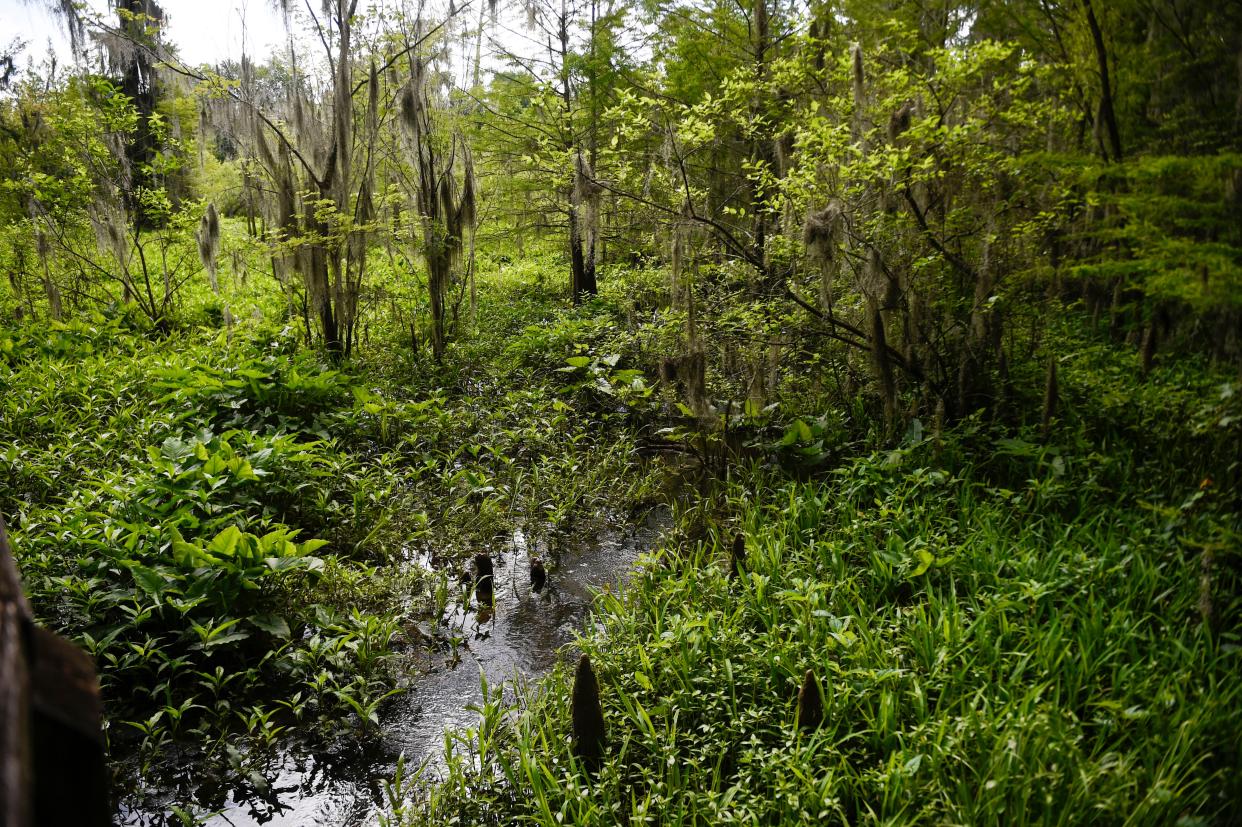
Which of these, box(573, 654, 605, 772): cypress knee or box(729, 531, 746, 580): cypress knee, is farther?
box(729, 531, 746, 580): cypress knee

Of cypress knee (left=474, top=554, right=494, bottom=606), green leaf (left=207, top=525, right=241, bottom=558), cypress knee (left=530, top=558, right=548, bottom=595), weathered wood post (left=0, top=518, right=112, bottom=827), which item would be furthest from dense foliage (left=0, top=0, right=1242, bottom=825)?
weathered wood post (left=0, top=518, right=112, bottom=827)

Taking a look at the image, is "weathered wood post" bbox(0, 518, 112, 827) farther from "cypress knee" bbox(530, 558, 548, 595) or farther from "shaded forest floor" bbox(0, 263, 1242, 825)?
"cypress knee" bbox(530, 558, 548, 595)

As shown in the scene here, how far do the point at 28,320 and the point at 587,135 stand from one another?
8.75m

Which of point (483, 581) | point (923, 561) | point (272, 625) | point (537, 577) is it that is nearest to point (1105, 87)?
point (923, 561)

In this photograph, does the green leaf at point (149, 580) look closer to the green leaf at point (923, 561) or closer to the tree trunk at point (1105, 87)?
the green leaf at point (923, 561)

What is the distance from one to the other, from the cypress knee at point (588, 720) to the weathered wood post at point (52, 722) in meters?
2.57

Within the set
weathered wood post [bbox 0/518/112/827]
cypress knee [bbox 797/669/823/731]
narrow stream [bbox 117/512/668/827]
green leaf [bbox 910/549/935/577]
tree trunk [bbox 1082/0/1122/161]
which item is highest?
tree trunk [bbox 1082/0/1122/161]

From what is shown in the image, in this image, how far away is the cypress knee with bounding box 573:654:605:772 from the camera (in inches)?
120

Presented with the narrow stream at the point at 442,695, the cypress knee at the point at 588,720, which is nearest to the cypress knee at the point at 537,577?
the narrow stream at the point at 442,695

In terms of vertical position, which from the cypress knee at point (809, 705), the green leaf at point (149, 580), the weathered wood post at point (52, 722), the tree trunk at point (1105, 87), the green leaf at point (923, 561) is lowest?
the cypress knee at point (809, 705)

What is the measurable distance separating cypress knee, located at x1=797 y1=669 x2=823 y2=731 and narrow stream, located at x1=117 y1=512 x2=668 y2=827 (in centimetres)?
167

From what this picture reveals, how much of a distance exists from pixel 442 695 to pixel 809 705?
212 cm

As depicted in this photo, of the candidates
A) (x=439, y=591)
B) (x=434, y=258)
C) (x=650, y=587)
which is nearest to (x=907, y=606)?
(x=650, y=587)

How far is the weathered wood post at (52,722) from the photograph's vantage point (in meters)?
0.51
